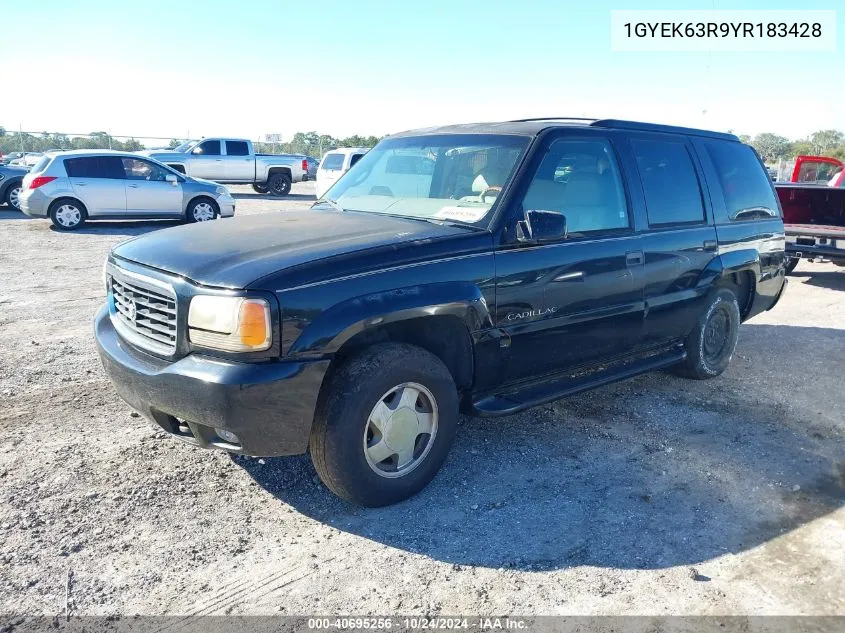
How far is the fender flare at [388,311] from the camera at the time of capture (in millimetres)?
2998

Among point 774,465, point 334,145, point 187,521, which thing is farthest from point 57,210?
point 334,145

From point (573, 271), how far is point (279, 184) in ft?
72.1

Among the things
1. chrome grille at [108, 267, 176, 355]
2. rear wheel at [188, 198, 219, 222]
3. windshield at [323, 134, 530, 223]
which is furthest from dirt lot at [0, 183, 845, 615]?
rear wheel at [188, 198, 219, 222]

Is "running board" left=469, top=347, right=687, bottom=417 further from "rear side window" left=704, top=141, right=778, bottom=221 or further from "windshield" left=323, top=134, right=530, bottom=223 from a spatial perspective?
"rear side window" left=704, top=141, right=778, bottom=221

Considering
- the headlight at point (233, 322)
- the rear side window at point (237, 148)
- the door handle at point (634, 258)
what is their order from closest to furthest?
the headlight at point (233, 322) → the door handle at point (634, 258) → the rear side window at point (237, 148)

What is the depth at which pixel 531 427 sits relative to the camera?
4.47 m

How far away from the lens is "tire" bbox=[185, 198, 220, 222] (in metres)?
14.8

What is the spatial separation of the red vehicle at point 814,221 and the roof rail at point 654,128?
4.31 metres

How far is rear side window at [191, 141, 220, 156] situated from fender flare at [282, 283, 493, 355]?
21.4m

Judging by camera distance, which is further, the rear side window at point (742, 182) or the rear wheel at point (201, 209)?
the rear wheel at point (201, 209)

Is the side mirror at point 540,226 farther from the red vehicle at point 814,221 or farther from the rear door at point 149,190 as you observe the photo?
the rear door at point 149,190

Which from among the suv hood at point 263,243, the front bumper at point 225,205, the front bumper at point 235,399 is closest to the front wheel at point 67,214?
the front bumper at point 225,205

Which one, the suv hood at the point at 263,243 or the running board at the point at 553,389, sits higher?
the suv hood at the point at 263,243

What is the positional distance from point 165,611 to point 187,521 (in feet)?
2.08
